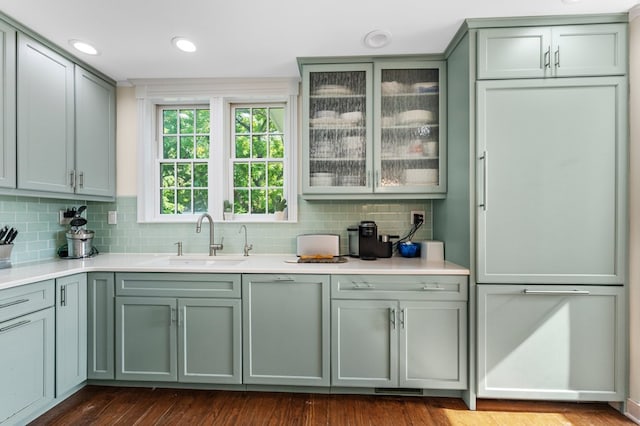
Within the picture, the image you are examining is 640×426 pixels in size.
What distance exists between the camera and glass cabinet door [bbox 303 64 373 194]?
101 inches

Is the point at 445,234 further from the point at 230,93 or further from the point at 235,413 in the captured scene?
the point at 230,93

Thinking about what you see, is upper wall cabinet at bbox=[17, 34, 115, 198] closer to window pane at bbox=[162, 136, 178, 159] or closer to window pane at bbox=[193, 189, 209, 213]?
window pane at bbox=[162, 136, 178, 159]

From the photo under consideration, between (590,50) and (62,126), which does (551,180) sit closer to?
(590,50)

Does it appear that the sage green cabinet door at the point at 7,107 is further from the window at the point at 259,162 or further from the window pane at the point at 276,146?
the window pane at the point at 276,146

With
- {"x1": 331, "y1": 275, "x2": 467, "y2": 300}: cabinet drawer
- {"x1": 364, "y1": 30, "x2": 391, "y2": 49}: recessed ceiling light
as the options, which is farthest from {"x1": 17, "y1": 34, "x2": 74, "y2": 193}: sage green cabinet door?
{"x1": 364, "y1": 30, "x2": 391, "y2": 49}: recessed ceiling light

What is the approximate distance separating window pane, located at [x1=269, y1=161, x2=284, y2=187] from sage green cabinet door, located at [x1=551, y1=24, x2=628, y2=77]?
2114 millimetres

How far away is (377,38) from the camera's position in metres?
2.26

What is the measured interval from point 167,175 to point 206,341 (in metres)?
1.61

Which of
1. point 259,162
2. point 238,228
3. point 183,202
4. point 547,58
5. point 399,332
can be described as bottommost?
point 399,332

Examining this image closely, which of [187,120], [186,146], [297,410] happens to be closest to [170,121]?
[187,120]

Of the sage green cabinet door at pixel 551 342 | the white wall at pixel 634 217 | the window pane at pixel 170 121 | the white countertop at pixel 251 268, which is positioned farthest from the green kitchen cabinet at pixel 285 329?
the white wall at pixel 634 217

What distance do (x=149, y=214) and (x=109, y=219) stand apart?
1.15 ft

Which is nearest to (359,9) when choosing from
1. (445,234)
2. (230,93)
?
(230,93)

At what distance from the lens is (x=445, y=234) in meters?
2.55
